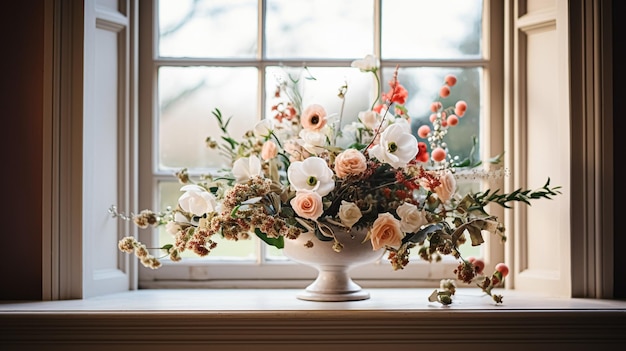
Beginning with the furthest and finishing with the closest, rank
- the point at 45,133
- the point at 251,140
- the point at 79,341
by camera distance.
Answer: the point at 251,140 → the point at 45,133 → the point at 79,341

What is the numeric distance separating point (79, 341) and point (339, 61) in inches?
43.8

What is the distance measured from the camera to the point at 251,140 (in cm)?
199

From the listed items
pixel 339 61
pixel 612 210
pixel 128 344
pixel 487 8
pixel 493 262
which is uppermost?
pixel 487 8

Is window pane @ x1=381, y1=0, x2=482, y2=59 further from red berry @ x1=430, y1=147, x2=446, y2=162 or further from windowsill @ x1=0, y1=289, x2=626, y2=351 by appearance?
windowsill @ x1=0, y1=289, x2=626, y2=351

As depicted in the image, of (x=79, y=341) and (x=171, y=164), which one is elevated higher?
(x=171, y=164)

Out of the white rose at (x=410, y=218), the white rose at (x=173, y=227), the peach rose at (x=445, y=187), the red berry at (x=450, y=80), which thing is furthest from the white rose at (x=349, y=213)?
the red berry at (x=450, y=80)

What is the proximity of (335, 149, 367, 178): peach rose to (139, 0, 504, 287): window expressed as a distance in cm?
54

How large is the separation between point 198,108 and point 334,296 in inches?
30.4

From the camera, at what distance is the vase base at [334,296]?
182 centimetres

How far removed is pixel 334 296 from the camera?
5.99 ft

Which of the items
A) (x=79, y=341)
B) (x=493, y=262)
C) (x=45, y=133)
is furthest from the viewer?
(x=493, y=262)

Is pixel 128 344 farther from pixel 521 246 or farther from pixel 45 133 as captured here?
pixel 521 246

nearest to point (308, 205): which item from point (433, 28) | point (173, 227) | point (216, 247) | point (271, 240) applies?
point (271, 240)

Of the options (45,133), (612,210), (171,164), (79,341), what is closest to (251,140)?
(171,164)
